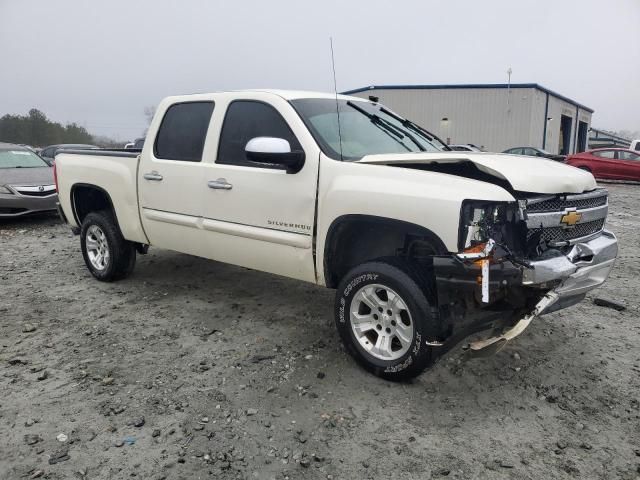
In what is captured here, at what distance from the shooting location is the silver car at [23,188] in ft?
29.9

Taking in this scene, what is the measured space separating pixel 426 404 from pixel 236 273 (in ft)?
10.7

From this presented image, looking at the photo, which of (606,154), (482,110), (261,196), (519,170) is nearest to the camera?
(519,170)

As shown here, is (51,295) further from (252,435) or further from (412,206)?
(412,206)

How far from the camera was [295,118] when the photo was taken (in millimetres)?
3891

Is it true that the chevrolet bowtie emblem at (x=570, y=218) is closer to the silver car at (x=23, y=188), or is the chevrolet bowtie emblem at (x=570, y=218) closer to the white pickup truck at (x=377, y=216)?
the white pickup truck at (x=377, y=216)

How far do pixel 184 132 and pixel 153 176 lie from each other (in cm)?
50

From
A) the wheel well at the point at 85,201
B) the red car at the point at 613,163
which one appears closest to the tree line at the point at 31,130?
the red car at the point at 613,163

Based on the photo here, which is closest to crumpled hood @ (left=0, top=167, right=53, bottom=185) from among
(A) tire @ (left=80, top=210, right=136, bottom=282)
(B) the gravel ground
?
(A) tire @ (left=80, top=210, right=136, bottom=282)

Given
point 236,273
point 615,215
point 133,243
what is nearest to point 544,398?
point 236,273

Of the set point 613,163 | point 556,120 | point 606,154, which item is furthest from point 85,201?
point 556,120

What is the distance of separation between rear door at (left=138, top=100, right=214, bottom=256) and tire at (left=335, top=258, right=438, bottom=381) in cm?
168

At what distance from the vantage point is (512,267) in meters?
2.89

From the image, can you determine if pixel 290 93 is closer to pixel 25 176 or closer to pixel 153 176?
pixel 153 176

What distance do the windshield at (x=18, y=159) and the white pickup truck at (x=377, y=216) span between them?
22.7 feet
